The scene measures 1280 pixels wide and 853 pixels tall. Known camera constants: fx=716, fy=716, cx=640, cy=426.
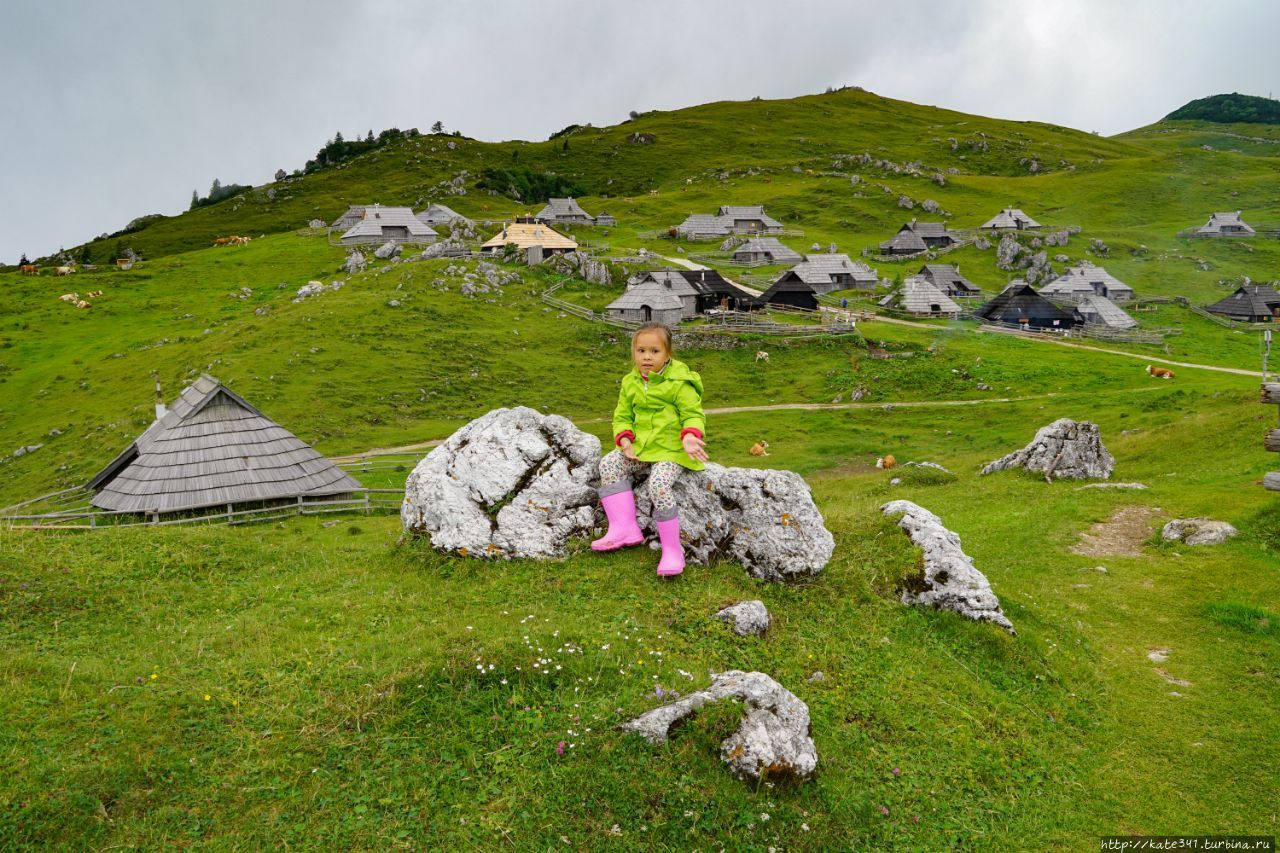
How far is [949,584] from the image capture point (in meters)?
11.6

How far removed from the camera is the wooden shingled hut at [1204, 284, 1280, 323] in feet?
231

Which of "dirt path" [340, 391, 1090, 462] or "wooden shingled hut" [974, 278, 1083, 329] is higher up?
"wooden shingled hut" [974, 278, 1083, 329]

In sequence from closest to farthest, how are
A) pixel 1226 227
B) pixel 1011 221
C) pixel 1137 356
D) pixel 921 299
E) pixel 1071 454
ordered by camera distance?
pixel 1071 454 < pixel 1137 356 < pixel 921 299 < pixel 1226 227 < pixel 1011 221

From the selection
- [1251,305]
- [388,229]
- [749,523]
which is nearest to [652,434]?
[749,523]

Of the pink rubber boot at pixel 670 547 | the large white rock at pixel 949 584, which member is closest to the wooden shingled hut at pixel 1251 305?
the large white rock at pixel 949 584

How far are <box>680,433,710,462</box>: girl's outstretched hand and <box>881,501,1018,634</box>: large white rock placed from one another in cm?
422

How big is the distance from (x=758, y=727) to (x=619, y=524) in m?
4.15

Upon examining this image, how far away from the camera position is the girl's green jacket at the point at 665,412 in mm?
10812

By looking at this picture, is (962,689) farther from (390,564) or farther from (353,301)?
(353,301)

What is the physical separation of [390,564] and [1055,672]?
10.4 meters

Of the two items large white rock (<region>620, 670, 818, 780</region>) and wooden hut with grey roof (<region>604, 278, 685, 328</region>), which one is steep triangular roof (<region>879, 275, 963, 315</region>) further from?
large white rock (<region>620, 670, 818, 780</region>)

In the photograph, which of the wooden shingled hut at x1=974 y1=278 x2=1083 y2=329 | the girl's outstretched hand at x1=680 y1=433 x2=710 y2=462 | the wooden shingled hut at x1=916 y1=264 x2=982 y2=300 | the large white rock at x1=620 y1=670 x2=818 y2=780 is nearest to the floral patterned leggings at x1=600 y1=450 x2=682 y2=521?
the girl's outstretched hand at x1=680 y1=433 x2=710 y2=462

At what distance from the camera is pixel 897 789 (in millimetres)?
7938

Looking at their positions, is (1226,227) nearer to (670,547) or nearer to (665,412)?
(665,412)
